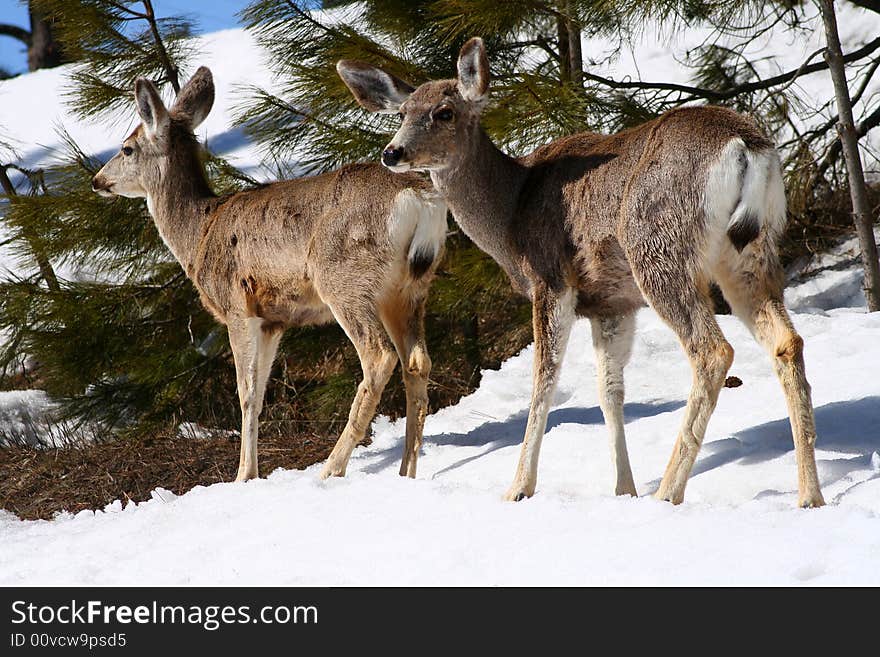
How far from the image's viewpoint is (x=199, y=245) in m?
6.48

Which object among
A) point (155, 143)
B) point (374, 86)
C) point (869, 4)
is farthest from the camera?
point (869, 4)

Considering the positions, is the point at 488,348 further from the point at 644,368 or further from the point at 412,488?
the point at 412,488

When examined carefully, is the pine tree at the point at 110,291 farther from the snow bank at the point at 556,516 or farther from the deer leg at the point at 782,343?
the deer leg at the point at 782,343

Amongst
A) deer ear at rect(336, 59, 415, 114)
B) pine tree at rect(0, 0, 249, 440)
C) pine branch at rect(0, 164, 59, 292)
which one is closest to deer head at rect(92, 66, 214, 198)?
pine tree at rect(0, 0, 249, 440)

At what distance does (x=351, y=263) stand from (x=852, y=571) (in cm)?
335

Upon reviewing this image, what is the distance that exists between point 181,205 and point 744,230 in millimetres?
3835

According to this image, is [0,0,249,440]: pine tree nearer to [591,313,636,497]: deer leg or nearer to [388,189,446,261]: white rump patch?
[388,189,446,261]: white rump patch

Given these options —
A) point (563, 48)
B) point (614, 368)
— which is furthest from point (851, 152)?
point (614, 368)

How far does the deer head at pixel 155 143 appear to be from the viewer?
267 inches

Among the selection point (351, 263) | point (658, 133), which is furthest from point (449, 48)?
point (658, 133)

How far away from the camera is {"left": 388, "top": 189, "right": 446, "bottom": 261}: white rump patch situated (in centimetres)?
551

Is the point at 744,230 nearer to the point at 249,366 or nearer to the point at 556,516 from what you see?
the point at 556,516

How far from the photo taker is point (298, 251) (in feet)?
19.3

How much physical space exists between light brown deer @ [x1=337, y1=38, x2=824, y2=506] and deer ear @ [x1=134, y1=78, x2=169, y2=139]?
73.4 inches
